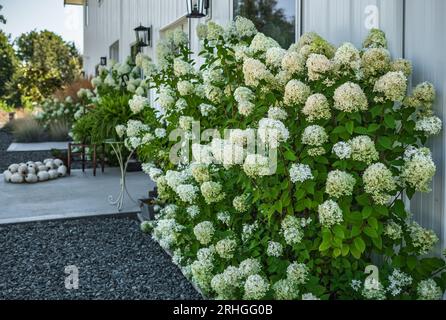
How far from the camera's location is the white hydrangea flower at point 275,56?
3066 millimetres

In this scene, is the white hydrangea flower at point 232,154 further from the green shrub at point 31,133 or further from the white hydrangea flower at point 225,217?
the green shrub at point 31,133

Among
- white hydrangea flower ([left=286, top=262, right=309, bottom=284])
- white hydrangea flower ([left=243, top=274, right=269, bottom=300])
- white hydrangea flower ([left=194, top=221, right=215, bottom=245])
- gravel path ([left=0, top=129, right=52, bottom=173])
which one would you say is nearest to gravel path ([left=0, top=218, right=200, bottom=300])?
white hydrangea flower ([left=194, top=221, right=215, bottom=245])

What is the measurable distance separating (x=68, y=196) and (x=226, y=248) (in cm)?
397

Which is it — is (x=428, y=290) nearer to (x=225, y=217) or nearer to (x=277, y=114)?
(x=277, y=114)

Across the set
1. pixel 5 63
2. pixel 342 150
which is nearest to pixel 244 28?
pixel 342 150

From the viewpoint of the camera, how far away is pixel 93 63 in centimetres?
1806

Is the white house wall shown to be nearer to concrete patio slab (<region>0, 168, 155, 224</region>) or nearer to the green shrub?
concrete patio slab (<region>0, 168, 155, 224</region>)

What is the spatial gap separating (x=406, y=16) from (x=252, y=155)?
116cm

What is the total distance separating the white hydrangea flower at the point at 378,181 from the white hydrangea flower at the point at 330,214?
0.55 ft

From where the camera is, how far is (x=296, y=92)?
2783 mm

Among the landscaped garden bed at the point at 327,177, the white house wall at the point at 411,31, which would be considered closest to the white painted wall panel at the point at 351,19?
the white house wall at the point at 411,31

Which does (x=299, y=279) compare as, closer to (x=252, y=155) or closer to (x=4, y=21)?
(x=252, y=155)

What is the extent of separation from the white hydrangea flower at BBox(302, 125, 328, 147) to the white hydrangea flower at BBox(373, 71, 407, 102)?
0.36m

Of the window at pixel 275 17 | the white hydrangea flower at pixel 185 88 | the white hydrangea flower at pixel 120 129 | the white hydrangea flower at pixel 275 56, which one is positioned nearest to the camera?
the white hydrangea flower at pixel 275 56
